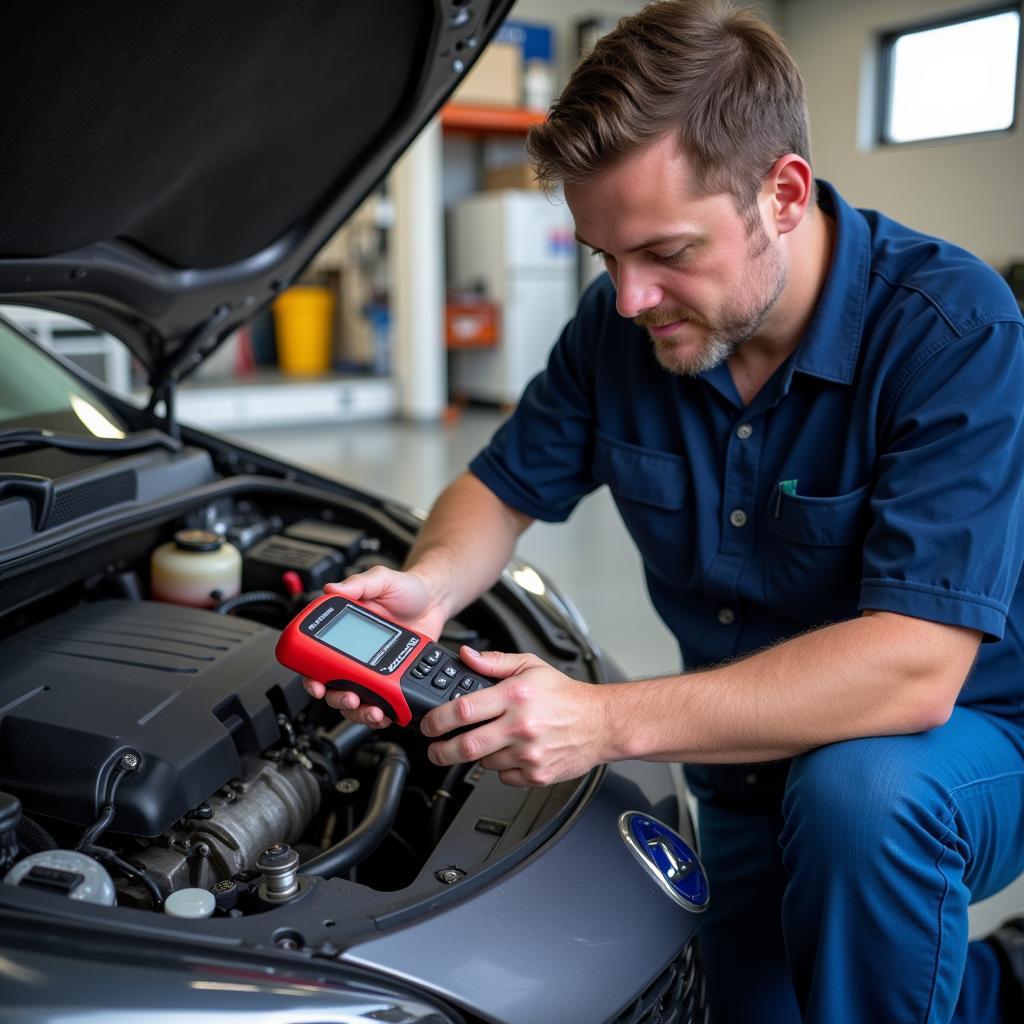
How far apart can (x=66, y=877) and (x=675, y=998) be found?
505 mm

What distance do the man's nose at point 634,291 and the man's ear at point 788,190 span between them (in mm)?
148

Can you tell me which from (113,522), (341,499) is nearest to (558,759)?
(113,522)

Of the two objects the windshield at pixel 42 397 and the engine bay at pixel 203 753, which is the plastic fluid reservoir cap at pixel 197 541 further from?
the windshield at pixel 42 397

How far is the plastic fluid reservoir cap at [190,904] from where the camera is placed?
754mm

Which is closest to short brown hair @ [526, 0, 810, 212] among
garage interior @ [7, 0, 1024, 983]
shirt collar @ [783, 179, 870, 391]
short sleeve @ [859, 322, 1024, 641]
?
shirt collar @ [783, 179, 870, 391]

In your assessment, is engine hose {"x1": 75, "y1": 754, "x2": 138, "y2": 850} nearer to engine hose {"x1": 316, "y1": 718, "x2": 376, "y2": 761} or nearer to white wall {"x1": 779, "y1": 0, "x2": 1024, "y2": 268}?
engine hose {"x1": 316, "y1": 718, "x2": 376, "y2": 761}

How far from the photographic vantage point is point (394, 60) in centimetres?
124

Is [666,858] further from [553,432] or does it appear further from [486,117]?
[486,117]

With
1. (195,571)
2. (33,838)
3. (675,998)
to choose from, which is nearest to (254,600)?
(195,571)

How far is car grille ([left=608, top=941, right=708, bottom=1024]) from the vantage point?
0.85m

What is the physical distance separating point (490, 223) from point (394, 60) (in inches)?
205

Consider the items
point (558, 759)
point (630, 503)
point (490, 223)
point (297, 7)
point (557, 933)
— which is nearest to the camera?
point (557, 933)

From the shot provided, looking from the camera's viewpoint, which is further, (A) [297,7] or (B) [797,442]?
(B) [797,442]

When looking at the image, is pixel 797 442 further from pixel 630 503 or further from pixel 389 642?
pixel 389 642
